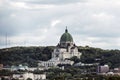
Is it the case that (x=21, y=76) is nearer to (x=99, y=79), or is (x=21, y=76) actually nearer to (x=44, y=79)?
(x=44, y=79)

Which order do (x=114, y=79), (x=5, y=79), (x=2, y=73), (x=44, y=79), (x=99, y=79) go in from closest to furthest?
(x=114, y=79), (x=99, y=79), (x=5, y=79), (x=44, y=79), (x=2, y=73)

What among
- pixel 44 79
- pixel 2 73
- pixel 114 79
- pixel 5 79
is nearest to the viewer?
pixel 114 79

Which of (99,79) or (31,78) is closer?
(99,79)

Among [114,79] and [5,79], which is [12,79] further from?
[114,79]

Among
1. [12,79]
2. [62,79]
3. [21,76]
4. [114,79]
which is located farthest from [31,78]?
[114,79]

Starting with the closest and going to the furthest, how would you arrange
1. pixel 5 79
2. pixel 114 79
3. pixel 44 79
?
pixel 114 79
pixel 5 79
pixel 44 79

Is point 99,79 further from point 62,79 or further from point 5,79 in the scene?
point 5,79

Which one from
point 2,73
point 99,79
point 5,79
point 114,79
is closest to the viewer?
point 114,79

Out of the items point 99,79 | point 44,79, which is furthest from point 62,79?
point 44,79

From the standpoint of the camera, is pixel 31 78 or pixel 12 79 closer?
pixel 12 79
